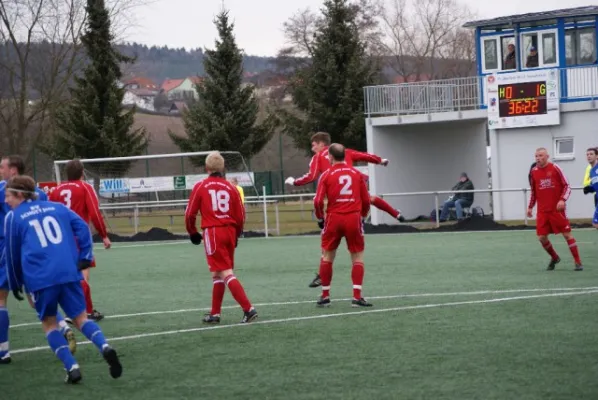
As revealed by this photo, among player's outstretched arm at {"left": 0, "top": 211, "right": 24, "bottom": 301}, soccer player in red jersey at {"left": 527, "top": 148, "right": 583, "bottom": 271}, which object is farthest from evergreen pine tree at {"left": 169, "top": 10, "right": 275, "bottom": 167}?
player's outstretched arm at {"left": 0, "top": 211, "right": 24, "bottom": 301}

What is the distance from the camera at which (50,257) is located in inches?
301

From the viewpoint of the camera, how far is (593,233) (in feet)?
83.9

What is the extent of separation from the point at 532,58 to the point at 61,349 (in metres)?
30.3

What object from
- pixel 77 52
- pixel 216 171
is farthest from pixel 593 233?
pixel 77 52

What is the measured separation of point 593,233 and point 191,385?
65.2ft

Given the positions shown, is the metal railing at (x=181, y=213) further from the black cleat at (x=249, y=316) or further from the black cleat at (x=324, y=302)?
the black cleat at (x=249, y=316)

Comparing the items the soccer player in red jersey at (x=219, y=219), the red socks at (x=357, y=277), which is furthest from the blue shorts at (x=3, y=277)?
the red socks at (x=357, y=277)

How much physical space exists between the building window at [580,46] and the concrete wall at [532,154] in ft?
10.1

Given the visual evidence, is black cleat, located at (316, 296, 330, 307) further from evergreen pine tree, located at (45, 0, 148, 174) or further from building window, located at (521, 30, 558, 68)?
evergreen pine tree, located at (45, 0, 148, 174)

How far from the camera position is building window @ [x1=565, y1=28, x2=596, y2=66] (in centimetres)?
3509

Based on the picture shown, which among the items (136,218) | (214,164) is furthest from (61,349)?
(136,218)

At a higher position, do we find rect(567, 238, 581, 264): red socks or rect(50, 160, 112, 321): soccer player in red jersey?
rect(50, 160, 112, 321): soccer player in red jersey

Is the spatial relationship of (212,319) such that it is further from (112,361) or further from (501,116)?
(501,116)

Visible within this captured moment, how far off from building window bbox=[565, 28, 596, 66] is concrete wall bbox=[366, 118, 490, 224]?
381 centimetres
